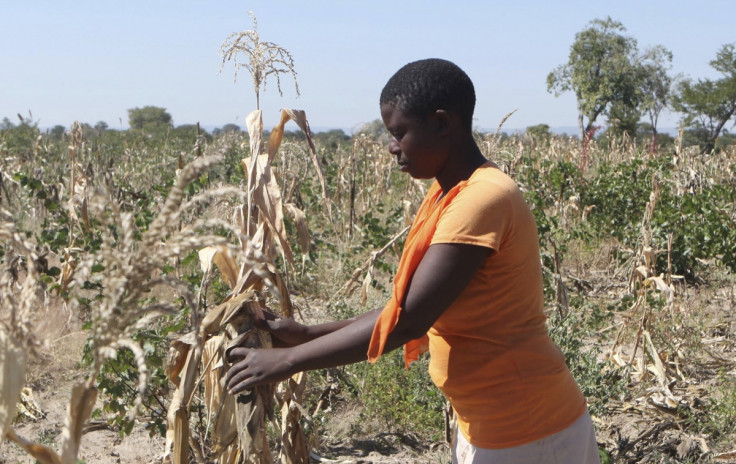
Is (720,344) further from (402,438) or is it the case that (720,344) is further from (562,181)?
(562,181)

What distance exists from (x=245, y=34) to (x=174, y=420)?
120 cm

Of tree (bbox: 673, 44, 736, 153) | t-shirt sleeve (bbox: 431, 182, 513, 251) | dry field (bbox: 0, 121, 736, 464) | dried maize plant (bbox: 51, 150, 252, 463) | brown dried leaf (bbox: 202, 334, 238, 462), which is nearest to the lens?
dried maize plant (bbox: 51, 150, 252, 463)

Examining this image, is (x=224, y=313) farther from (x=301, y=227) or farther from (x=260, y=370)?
(x=301, y=227)

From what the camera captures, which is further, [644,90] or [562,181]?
[644,90]

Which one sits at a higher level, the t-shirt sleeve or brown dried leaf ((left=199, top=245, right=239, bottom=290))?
the t-shirt sleeve

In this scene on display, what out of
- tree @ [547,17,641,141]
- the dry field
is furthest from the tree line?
the dry field

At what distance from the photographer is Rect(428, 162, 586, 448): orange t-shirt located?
192 cm

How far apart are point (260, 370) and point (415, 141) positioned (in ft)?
2.10

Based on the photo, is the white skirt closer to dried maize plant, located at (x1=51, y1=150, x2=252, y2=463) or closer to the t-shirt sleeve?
the t-shirt sleeve

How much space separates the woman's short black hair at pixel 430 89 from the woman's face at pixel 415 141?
18 mm

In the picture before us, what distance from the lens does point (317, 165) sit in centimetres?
266

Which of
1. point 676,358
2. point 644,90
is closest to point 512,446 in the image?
point 676,358

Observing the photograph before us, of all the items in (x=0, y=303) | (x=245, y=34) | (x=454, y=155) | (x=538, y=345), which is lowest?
(x=538, y=345)

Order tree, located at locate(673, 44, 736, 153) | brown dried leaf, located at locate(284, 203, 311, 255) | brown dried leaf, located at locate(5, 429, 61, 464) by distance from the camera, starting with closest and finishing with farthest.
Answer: brown dried leaf, located at locate(5, 429, 61, 464) → brown dried leaf, located at locate(284, 203, 311, 255) → tree, located at locate(673, 44, 736, 153)
